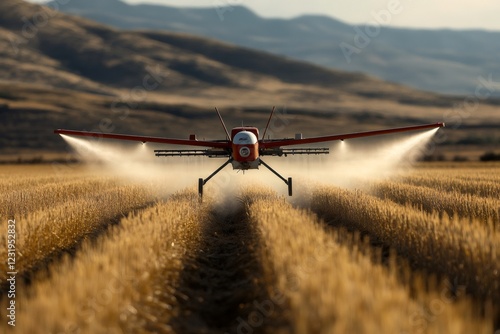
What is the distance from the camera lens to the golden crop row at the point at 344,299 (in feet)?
22.9

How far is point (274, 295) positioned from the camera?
368 inches

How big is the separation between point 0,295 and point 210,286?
3.22 m

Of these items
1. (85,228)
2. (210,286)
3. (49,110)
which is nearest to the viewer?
(210,286)

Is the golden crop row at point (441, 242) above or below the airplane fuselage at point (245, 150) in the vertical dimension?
below

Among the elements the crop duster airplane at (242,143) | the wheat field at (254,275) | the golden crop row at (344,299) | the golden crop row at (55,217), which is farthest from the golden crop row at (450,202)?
the golden crop row at (55,217)

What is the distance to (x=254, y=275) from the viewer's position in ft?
37.9

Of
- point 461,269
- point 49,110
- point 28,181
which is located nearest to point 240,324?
point 461,269

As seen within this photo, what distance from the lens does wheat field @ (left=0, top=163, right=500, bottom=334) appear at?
299 inches

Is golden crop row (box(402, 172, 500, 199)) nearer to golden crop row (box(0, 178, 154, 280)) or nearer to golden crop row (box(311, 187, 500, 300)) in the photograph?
golden crop row (box(311, 187, 500, 300))

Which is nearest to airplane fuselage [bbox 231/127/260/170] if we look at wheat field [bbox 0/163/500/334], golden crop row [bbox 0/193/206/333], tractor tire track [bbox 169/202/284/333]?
wheat field [bbox 0/163/500/334]

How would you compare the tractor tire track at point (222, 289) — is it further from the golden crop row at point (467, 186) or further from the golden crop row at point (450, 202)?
the golden crop row at point (467, 186)

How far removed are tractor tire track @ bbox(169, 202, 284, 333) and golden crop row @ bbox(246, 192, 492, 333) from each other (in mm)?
355

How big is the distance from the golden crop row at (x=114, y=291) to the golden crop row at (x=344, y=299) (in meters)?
1.54

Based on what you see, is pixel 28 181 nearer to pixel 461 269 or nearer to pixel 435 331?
pixel 461 269
